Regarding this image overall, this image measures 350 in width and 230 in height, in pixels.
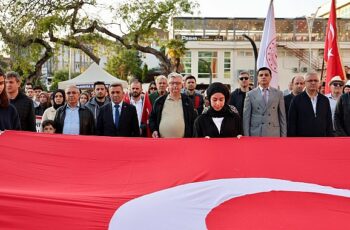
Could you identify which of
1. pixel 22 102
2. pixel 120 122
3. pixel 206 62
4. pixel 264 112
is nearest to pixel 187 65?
pixel 206 62

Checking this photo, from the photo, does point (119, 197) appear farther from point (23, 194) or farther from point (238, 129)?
point (238, 129)

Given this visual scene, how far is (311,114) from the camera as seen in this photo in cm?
604

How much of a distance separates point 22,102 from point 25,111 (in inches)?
4.3

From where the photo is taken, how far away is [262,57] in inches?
335

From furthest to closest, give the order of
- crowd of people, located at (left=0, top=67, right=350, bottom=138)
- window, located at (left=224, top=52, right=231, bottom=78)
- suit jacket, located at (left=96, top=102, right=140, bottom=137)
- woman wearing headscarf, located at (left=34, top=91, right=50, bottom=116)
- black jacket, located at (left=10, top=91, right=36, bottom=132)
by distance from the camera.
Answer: window, located at (left=224, top=52, right=231, bottom=78)
woman wearing headscarf, located at (left=34, top=91, right=50, bottom=116)
suit jacket, located at (left=96, top=102, right=140, bottom=137)
crowd of people, located at (left=0, top=67, right=350, bottom=138)
black jacket, located at (left=10, top=91, right=36, bottom=132)

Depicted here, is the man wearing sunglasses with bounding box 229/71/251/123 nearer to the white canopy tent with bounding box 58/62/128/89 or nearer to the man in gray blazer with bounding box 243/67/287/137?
the man in gray blazer with bounding box 243/67/287/137

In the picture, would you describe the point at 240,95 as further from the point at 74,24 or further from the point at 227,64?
the point at 227,64

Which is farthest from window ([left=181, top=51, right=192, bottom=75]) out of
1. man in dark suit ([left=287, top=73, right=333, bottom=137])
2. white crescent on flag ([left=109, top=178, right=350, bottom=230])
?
white crescent on flag ([left=109, top=178, right=350, bottom=230])

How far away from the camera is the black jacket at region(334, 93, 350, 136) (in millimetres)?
6328

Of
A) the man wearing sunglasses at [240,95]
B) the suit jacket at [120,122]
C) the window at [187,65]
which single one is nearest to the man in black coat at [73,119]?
the suit jacket at [120,122]

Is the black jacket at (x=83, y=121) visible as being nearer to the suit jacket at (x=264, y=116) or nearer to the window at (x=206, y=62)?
the suit jacket at (x=264, y=116)

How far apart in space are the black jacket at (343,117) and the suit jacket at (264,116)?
0.91 meters

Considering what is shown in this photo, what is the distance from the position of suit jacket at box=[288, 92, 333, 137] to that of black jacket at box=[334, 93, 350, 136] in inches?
11.8

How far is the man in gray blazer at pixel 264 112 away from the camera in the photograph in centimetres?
586
